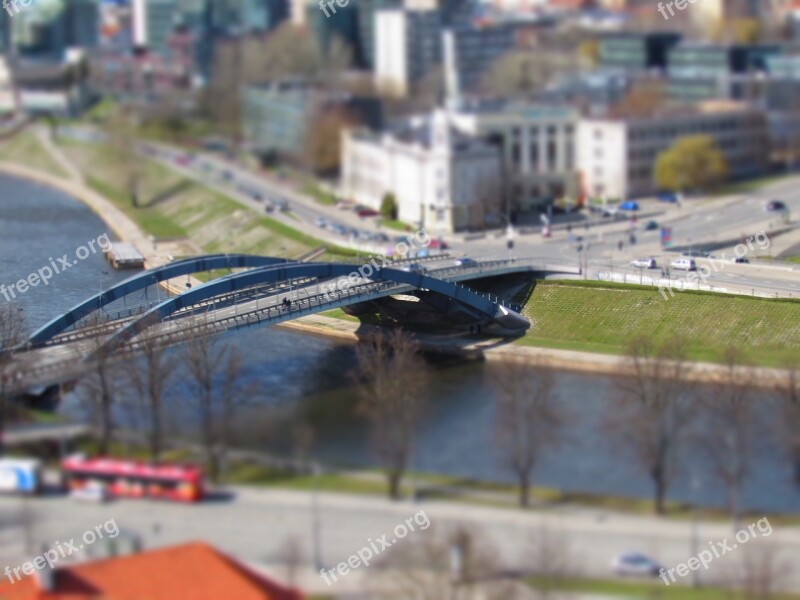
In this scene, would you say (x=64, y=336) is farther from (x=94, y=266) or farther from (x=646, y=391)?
(x=94, y=266)

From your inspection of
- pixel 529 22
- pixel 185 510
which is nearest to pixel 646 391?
pixel 185 510

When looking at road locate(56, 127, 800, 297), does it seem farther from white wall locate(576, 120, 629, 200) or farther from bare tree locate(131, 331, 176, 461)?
bare tree locate(131, 331, 176, 461)

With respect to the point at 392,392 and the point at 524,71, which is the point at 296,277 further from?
the point at 524,71

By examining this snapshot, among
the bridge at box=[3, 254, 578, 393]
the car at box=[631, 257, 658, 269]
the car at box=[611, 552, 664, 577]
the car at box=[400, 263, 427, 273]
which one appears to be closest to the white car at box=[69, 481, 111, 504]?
the bridge at box=[3, 254, 578, 393]

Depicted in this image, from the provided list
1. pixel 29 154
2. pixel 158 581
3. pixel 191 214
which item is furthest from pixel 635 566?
pixel 29 154

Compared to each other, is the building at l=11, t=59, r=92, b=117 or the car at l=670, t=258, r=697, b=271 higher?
the building at l=11, t=59, r=92, b=117

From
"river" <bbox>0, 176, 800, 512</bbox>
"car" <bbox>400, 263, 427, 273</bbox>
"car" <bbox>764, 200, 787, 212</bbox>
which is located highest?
"car" <bbox>400, 263, 427, 273</bbox>
